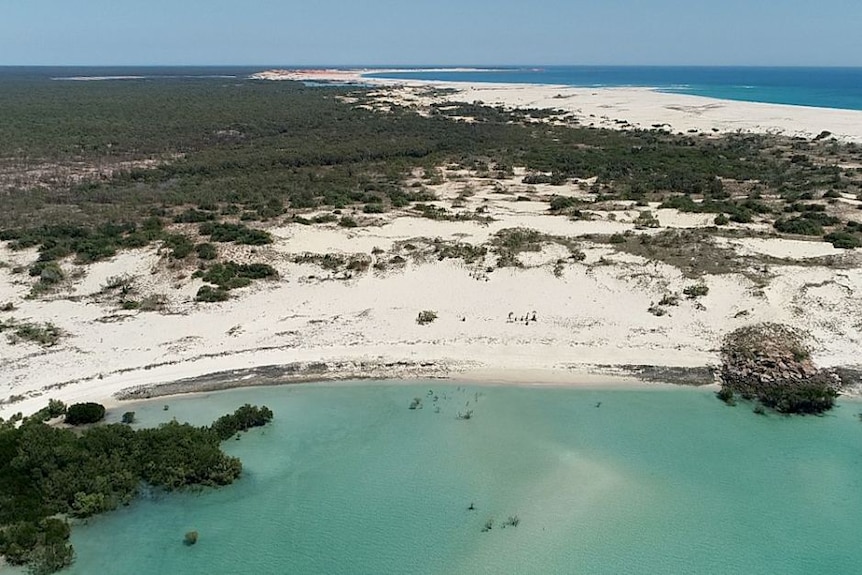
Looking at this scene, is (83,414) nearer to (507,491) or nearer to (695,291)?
(507,491)

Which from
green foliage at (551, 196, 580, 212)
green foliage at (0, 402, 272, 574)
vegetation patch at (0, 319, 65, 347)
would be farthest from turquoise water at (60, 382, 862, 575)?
green foliage at (551, 196, 580, 212)

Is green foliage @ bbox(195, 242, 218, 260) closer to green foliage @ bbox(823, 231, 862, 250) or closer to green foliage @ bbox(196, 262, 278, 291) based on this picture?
green foliage @ bbox(196, 262, 278, 291)

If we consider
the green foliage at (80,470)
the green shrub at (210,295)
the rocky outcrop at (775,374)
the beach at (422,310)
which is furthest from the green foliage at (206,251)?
the rocky outcrop at (775,374)

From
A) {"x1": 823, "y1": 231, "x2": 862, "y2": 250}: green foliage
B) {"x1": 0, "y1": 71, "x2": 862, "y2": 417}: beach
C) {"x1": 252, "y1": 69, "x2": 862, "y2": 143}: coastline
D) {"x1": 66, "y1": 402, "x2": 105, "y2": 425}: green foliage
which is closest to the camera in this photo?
{"x1": 66, "y1": 402, "x2": 105, "y2": 425}: green foliage

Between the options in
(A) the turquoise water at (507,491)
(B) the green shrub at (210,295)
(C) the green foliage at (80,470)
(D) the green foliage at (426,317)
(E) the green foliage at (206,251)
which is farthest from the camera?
(E) the green foliage at (206,251)

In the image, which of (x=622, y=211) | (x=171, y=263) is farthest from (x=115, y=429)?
(x=622, y=211)

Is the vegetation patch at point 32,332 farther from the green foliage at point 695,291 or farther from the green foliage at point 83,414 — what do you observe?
the green foliage at point 695,291
